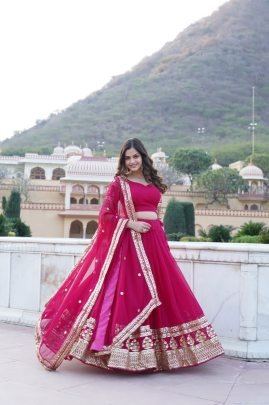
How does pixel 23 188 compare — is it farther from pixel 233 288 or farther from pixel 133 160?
pixel 133 160

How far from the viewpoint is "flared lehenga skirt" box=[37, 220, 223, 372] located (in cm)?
347

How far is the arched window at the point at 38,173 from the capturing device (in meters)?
43.4

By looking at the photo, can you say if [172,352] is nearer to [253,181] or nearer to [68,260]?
[68,260]

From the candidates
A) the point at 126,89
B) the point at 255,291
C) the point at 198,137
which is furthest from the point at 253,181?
the point at 126,89

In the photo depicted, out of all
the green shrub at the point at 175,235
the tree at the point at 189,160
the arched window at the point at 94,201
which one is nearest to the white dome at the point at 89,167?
the arched window at the point at 94,201

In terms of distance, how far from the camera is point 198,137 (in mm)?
69812

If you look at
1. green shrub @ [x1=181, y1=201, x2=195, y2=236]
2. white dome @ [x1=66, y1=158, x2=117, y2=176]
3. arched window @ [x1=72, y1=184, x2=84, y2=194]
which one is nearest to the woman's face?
green shrub @ [x1=181, y1=201, x2=195, y2=236]

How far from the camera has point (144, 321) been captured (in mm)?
3529

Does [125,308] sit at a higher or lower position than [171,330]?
higher

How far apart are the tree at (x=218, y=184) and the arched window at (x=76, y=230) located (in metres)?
7.46

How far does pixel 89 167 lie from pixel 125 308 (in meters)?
30.0

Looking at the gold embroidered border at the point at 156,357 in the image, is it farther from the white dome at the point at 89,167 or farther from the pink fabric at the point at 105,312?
the white dome at the point at 89,167

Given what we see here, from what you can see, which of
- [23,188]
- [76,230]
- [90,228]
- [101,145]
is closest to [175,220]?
[90,228]

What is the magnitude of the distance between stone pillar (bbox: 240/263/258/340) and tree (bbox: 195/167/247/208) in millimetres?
30140
